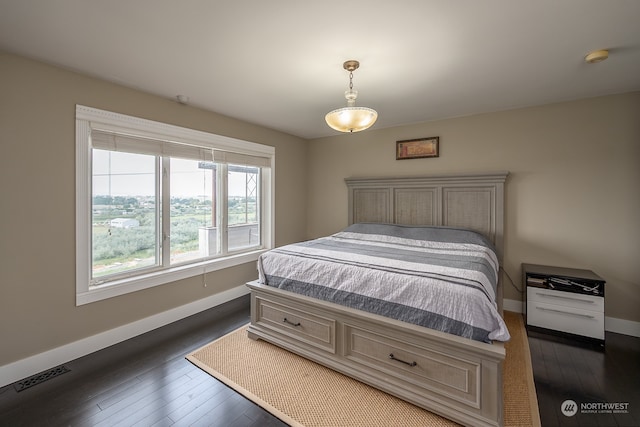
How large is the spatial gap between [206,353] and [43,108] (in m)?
2.39

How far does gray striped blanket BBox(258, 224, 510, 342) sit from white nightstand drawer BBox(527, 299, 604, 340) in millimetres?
789

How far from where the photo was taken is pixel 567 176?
9.75 feet

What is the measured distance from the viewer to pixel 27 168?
2068mm

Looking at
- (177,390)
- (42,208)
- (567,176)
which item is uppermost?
(567,176)

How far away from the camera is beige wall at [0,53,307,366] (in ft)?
6.51

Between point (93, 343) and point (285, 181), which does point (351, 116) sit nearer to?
point (285, 181)

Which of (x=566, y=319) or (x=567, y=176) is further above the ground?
(x=567, y=176)

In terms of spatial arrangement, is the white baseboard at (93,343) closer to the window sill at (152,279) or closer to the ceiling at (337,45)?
the window sill at (152,279)

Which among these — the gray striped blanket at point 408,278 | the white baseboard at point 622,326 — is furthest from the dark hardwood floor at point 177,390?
the gray striped blanket at point 408,278

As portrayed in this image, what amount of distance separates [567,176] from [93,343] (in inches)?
198

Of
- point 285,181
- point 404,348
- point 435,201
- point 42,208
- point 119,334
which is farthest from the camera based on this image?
point 285,181

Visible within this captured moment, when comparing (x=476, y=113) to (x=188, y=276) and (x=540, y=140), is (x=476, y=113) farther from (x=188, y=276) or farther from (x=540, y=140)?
(x=188, y=276)

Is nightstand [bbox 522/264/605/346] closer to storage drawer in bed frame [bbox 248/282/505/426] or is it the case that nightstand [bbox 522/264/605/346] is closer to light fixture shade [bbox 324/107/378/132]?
storage drawer in bed frame [bbox 248/282/505/426]

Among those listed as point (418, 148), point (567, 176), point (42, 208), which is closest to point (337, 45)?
point (418, 148)
